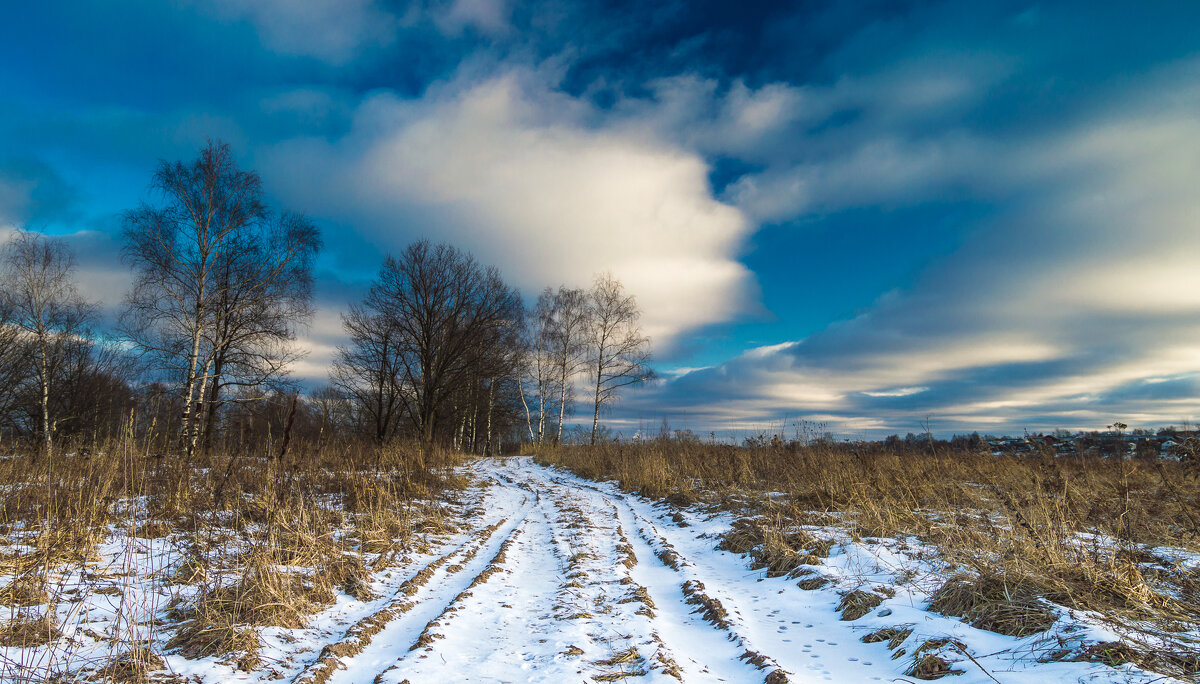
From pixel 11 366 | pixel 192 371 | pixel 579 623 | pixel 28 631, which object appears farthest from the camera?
pixel 11 366

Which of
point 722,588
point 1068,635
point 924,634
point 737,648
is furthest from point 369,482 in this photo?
point 1068,635

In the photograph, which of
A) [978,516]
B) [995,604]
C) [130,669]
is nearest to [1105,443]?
[978,516]

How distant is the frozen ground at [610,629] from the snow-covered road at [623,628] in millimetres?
15

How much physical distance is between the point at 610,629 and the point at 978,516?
5.93m

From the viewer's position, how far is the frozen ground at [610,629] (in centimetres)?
284

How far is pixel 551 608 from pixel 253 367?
15.3 m

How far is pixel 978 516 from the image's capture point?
6.83 m

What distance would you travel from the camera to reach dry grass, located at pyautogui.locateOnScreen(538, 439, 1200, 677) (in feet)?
10.8

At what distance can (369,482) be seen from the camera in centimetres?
813

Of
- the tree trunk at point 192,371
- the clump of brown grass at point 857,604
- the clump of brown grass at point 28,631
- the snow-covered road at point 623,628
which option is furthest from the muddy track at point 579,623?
the tree trunk at point 192,371

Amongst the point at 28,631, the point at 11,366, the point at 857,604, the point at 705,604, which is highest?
the point at 11,366

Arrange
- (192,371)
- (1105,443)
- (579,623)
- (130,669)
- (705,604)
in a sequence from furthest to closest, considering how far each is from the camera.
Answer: (192,371) < (1105,443) < (705,604) < (579,623) < (130,669)

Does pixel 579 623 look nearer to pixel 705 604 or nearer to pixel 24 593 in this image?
pixel 705 604

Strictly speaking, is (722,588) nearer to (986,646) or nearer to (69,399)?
(986,646)
